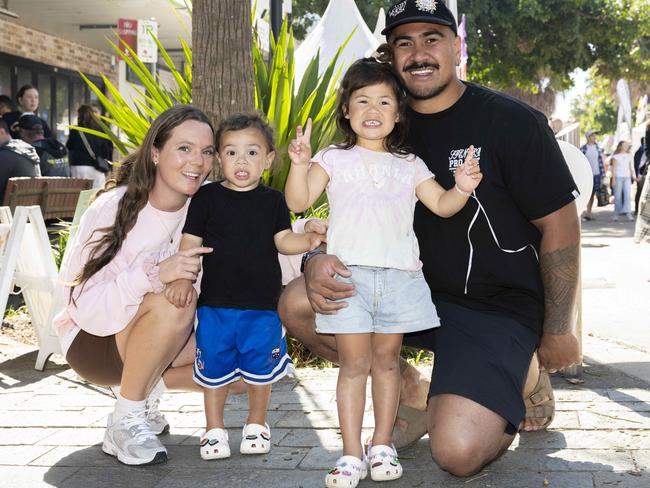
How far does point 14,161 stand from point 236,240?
5438mm

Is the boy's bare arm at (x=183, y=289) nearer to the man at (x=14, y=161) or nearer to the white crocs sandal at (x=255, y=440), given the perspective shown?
the white crocs sandal at (x=255, y=440)

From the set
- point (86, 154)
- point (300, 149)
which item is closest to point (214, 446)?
point (300, 149)

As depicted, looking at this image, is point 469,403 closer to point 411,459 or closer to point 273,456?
point 411,459

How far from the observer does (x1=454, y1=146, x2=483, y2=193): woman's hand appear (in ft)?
11.8

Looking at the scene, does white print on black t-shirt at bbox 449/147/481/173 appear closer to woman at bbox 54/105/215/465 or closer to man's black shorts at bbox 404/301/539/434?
man's black shorts at bbox 404/301/539/434

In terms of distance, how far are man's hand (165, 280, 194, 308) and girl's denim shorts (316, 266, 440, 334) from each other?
1.89 ft

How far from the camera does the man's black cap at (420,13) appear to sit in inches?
156

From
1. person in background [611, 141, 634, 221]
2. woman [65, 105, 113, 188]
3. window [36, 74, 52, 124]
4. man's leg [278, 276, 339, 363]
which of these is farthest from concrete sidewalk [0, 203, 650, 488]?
person in background [611, 141, 634, 221]

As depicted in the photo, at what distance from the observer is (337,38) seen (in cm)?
1232

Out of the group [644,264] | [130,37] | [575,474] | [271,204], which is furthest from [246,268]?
[644,264]

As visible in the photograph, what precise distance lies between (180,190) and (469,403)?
1496 millimetres

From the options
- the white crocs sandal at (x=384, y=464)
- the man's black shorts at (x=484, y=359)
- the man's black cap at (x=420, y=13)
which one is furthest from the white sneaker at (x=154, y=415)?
the man's black cap at (x=420, y=13)

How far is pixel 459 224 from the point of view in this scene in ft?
13.0

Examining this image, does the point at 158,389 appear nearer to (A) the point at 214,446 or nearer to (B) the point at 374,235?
(A) the point at 214,446
